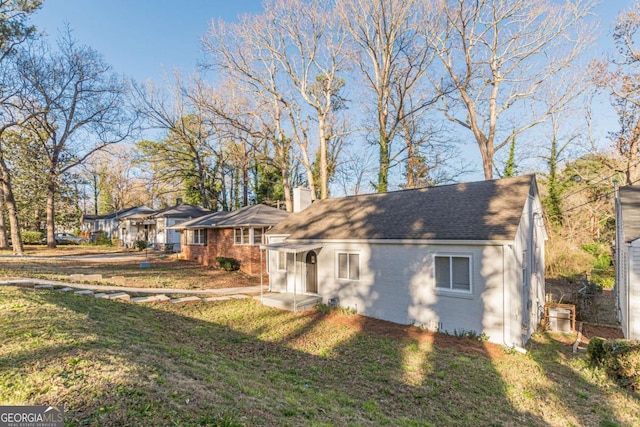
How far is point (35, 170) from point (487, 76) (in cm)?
3663

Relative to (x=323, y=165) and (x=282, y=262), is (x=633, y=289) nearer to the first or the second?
(x=282, y=262)

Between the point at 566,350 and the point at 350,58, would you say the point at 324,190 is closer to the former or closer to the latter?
the point at 350,58

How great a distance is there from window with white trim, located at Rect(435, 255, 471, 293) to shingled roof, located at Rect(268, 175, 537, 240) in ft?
2.25

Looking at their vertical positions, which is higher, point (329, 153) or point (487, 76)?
point (487, 76)

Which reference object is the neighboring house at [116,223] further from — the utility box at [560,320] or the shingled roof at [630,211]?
the shingled roof at [630,211]

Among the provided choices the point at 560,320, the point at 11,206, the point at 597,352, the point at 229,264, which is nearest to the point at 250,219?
the point at 229,264

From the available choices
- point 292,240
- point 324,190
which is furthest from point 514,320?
point 324,190

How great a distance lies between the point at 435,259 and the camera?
1014 cm

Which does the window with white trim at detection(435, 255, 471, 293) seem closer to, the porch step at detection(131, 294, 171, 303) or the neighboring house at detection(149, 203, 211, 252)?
the porch step at detection(131, 294, 171, 303)

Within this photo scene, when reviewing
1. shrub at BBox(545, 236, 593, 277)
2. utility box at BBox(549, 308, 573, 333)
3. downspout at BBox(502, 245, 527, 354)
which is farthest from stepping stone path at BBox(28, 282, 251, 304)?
shrub at BBox(545, 236, 593, 277)

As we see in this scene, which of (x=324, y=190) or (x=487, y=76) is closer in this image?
(x=487, y=76)

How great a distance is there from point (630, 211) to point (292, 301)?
37.4 ft

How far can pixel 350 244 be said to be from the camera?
12.2m

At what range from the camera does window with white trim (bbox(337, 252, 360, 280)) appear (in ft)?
39.7
